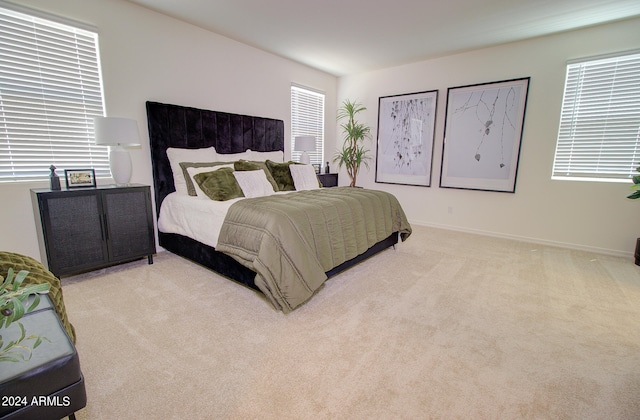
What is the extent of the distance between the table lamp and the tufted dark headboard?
44 cm

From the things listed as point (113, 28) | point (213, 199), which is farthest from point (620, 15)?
point (113, 28)

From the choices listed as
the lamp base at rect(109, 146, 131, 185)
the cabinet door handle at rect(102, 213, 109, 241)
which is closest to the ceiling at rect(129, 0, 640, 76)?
the lamp base at rect(109, 146, 131, 185)

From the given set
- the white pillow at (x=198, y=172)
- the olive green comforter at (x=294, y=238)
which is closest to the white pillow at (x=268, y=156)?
the white pillow at (x=198, y=172)

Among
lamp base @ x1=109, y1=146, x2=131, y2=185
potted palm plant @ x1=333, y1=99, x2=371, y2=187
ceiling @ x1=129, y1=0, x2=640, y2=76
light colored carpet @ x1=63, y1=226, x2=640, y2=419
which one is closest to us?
light colored carpet @ x1=63, y1=226, x2=640, y2=419

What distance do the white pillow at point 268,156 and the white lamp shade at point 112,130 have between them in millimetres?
1663

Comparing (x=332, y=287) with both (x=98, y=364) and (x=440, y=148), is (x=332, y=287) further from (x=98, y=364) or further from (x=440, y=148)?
(x=440, y=148)

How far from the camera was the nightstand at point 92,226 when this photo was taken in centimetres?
252

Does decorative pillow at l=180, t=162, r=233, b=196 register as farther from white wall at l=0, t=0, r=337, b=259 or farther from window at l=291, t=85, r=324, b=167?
window at l=291, t=85, r=324, b=167

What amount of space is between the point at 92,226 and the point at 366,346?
2.68 m

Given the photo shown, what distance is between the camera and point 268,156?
179 inches

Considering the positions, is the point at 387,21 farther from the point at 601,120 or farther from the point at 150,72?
the point at 601,120

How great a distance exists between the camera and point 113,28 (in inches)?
118

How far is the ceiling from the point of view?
304 centimetres

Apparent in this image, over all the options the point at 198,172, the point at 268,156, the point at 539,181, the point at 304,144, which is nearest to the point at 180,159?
the point at 198,172
